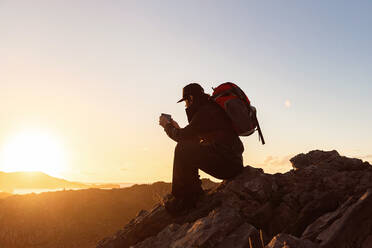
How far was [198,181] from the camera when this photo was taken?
7148 mm

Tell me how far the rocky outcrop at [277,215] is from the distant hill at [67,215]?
9.06 meters

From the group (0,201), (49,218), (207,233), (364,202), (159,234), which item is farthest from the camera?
(0,201)

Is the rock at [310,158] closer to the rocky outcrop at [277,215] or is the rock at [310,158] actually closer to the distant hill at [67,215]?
the rocky outcrop at [277,215]

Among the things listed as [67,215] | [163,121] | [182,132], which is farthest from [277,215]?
[67,215]

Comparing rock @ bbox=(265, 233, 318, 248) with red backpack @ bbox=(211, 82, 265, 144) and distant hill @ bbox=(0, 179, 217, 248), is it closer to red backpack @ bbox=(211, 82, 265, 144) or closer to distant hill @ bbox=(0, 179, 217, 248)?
red backpack @ bbox=(211, 82, 265, 144)

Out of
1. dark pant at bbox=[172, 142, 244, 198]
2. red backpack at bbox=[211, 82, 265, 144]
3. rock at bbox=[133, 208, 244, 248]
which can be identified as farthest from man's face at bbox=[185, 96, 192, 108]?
rock at bbox=[133, 208, 244, 248]

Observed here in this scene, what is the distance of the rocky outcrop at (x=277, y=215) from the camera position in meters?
4.84

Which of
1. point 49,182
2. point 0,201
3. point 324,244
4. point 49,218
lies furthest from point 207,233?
point 49,182

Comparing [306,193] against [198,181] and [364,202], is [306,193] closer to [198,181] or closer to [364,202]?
[364,202]

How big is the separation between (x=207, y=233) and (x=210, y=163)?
1560 mm

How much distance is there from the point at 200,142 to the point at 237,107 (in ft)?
3.82

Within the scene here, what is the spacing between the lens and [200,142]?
6.69 metres

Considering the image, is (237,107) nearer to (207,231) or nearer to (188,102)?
(188,102)

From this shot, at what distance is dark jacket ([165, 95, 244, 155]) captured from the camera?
631cm
